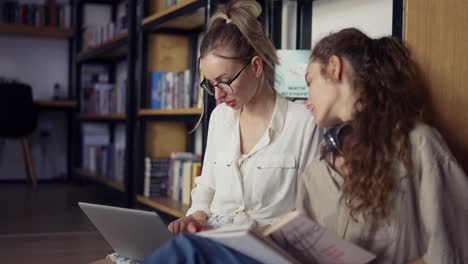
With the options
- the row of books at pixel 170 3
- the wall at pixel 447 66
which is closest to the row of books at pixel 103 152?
the row of books at pixel 170 3

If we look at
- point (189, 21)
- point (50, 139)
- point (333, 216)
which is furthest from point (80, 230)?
point (50, 139)

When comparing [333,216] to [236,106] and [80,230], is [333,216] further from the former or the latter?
[80,230]

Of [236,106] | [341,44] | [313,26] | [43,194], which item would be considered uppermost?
[313,26]

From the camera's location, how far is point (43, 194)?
15.8 feet

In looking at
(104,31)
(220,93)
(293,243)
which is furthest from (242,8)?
(104,31)

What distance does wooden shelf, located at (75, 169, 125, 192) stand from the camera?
13.8 ft

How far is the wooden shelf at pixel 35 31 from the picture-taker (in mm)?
5605

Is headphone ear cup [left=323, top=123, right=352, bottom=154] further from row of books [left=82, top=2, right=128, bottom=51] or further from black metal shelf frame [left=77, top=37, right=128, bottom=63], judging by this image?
row of books [left=82, top=2, right=128, bottom=51]

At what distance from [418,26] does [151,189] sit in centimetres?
230

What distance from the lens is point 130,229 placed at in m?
1.46

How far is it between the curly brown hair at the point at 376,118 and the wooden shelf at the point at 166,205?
177 cm

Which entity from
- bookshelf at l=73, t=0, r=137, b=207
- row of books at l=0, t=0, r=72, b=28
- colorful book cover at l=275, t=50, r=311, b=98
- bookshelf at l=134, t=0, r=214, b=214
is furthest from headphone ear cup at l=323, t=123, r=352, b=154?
row of books at l=0, t=0, r=72, b=28

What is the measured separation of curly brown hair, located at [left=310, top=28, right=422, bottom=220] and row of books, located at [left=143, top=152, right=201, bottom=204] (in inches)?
80.5

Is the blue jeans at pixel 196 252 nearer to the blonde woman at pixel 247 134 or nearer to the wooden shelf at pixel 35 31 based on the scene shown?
the blonde woman at pixel 247 134
